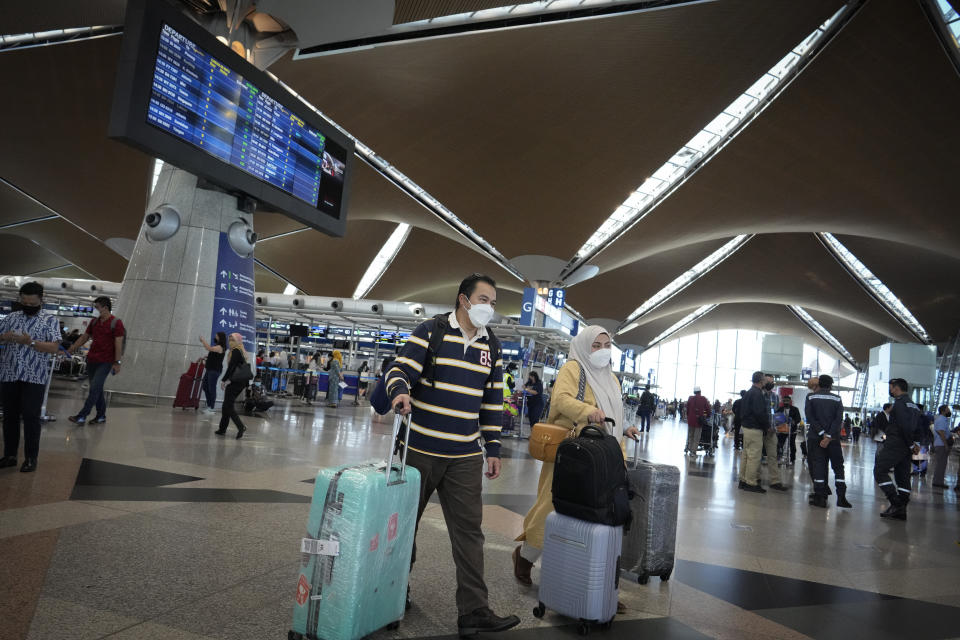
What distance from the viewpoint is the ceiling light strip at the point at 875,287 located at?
1375 inches

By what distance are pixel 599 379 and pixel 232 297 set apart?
415 inches

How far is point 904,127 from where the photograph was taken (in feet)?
61.1

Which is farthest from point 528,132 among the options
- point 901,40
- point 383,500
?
point 383,500

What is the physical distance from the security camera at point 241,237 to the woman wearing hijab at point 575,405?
10.5 metres

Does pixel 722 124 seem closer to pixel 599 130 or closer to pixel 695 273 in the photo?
pixel 599 130

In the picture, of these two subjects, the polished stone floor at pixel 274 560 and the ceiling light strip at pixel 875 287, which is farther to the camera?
the ceiling light strip at pixel 875 287

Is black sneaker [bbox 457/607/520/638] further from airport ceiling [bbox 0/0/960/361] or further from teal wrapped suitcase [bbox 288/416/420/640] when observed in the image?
airport ceiling [bbox 0/0/960/361]

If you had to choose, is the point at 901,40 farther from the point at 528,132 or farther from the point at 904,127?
the point at 528,132

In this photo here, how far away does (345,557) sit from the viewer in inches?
92.0

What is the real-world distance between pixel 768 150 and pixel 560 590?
2252cm

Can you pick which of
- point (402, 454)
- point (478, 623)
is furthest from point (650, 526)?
point (402, 454)

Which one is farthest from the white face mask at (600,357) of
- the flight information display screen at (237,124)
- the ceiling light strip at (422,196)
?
the ceiling light strip at (422,196)

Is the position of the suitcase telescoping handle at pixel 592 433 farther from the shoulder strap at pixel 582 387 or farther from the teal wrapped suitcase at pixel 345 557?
the teal wrapped suitcase at pixel 345 557

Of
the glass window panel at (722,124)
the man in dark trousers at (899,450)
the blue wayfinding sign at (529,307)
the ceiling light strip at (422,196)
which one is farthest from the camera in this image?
the ceiling light strip at (422,196)
